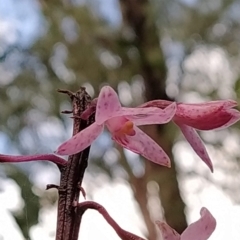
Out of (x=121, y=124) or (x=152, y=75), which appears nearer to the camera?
(x=121, y=124)

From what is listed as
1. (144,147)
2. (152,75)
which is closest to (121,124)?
(144,147)

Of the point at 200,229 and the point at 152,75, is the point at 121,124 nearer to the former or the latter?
the point at 200,229

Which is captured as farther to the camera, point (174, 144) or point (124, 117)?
point (174, 144)

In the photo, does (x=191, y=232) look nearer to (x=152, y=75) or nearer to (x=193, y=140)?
(x=193, y=140)

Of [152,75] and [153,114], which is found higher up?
[152,75]

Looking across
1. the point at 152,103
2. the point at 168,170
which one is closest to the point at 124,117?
the point at 152,103

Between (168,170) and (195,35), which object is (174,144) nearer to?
(168,170)

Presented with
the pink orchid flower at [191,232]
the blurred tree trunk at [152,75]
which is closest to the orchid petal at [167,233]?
the pink orchid flower at [191,232]

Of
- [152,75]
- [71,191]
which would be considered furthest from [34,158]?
[152,75]
